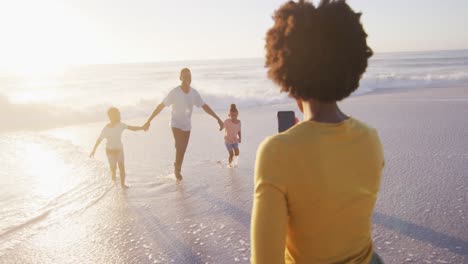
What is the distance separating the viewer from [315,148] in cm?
125

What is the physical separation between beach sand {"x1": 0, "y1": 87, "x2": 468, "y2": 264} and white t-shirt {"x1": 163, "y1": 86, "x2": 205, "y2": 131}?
1107 mm

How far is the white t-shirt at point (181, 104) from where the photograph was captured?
6.94 metres

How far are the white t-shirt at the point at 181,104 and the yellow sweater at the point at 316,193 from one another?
18.7 feet

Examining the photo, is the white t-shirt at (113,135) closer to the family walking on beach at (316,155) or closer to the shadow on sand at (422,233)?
the shadow on sand at (422,233)

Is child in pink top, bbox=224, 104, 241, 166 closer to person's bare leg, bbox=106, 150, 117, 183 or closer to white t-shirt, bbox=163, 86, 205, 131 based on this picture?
white t-shirt, bbox=163, 86, 205, 131

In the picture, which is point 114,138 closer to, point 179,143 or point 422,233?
point 179,143

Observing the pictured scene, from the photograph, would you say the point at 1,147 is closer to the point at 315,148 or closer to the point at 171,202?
the point at 171,202

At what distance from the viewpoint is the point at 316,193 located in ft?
4.19

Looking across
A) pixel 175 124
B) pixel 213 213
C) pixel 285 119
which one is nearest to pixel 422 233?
pixel 213 213

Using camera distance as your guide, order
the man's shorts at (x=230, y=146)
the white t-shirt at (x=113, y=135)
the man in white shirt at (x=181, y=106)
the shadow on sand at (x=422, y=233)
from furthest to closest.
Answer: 1. the man's shorts at (x=230, y=146)
2. the white t-shirt at (x=113, y=135)
3. the man in white shirt at (x=181, y=106)
4. the shadow on sand at (x=422, y=233)

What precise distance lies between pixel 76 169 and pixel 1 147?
4.15 metres

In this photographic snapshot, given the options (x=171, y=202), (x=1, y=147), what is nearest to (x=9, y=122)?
(x=1, y=147)

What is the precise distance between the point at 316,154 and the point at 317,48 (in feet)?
1.15

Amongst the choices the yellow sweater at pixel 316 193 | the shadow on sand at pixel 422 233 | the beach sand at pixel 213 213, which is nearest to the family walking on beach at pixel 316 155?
the yellow sweater at pixel 316 193
